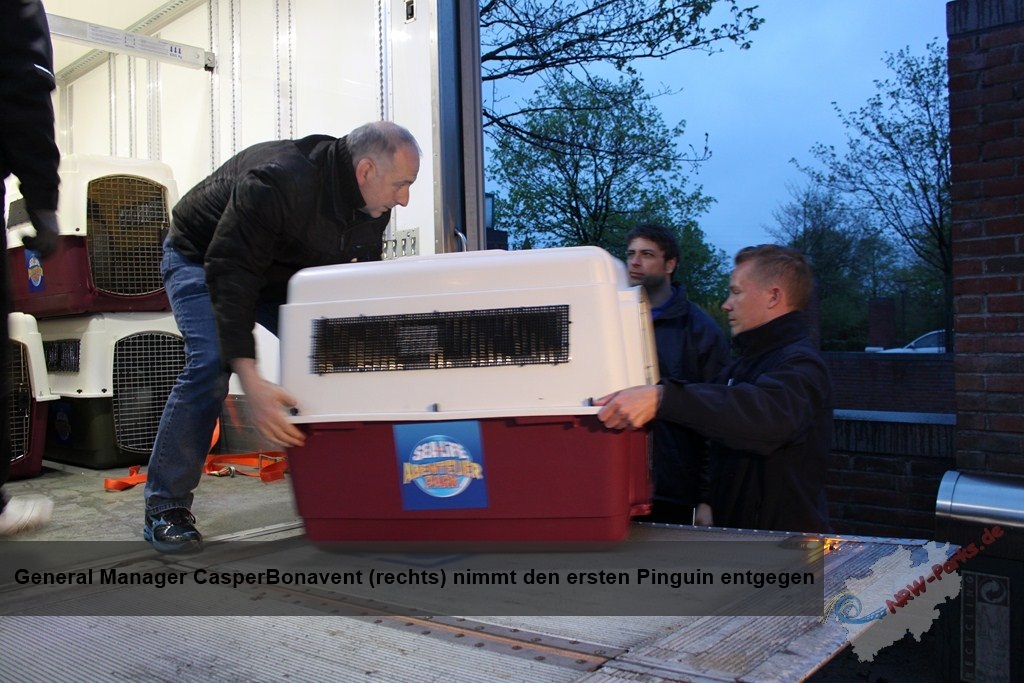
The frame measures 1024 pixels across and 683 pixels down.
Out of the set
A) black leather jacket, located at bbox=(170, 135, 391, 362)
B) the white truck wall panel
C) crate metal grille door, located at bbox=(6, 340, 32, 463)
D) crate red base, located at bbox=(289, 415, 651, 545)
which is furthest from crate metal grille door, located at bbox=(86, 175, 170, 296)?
crate red base, located at bbox=(289, 415, 651, 545)

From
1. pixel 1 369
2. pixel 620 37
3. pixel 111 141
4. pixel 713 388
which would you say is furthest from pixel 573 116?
pixel 1 369

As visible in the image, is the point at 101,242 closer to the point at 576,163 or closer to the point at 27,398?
the point at 27,398

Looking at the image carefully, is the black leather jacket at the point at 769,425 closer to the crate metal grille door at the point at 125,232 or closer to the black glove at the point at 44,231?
the black glove at the point at 44,231

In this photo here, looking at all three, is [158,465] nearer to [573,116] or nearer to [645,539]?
[645,539]

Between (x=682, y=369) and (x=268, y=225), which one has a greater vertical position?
(x=268, y=225)

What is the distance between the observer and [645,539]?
1.94m

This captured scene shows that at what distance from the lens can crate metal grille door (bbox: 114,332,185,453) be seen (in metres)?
4.04

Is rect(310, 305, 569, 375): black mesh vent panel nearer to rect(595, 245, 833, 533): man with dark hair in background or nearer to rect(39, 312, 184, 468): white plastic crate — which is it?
rect(595, 245, 833, 533): man with dark hair in background

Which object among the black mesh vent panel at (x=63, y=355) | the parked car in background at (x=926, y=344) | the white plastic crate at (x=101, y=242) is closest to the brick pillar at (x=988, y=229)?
the white plastic crate at (x=101, y=242)

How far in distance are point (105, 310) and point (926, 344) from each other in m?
15.8

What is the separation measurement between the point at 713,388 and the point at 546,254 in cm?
56

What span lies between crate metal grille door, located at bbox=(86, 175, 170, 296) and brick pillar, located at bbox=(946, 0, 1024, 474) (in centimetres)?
373

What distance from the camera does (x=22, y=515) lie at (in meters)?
1.74

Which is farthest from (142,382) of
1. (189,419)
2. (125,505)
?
(189,419)
